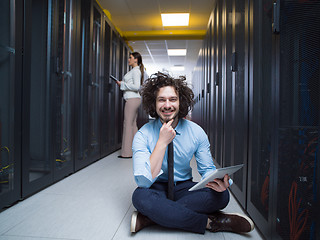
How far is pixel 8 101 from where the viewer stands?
1561 mm

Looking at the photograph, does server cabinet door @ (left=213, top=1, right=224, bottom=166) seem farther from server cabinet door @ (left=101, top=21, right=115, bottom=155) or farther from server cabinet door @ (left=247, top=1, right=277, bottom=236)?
server cabinet door @ (left=101, top=21, right=115, bottom=155)

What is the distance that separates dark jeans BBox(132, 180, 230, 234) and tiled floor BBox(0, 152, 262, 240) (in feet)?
0.25

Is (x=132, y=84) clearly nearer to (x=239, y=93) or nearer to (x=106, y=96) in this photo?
(x=106, y=96)

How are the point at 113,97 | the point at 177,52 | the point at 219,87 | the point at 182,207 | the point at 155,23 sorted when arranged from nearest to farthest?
the point at 182,207
the point at 219,87
the point at 113,97
the point at 155,23
the point at 177,52

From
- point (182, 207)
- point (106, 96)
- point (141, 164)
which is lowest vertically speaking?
point (182, 207)

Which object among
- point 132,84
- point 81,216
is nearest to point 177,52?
point 132,84

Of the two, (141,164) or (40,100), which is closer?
(141,164)

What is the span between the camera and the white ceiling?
4098 millimetres

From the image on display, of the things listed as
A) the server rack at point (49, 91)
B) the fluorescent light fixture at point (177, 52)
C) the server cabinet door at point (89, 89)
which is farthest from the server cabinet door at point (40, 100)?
the fluorescent light fixture at point (177, 52)

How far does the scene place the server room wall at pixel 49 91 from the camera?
1.56 m

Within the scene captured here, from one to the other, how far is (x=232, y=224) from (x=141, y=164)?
1.87 ft

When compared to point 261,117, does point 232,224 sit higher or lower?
lower

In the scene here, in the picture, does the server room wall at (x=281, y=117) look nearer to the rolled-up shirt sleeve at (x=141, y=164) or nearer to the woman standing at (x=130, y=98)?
the rolled-up shirt sleeve at (x=141, y=164)

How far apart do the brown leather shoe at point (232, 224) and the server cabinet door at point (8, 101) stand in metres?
1.26
